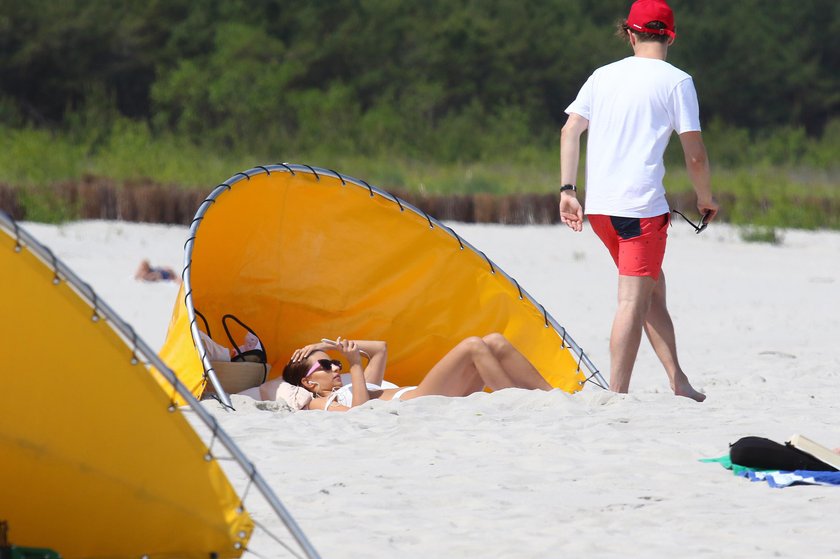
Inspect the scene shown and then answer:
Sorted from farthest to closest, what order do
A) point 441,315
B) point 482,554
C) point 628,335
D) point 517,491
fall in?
point 441,315
point 628,335
point 517,491
point 482,554

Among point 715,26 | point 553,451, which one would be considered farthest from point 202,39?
point 553,451

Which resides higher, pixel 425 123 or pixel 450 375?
pixel 450 375

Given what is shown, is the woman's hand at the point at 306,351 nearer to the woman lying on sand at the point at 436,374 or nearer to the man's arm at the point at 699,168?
the woman lying on sand at the point at 436,374

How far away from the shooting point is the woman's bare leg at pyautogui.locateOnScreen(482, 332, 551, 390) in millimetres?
5500

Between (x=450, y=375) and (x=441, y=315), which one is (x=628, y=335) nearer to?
(x=450, y=375)

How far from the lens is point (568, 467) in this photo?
428 centimetres

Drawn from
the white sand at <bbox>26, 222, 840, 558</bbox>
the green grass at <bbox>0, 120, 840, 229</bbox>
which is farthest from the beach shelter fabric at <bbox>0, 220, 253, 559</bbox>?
the green grass at <bbox>0, 120, 840, 229</bbox>

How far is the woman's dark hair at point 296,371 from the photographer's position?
5.60 m

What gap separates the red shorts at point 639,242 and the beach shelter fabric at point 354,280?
104 centimetres

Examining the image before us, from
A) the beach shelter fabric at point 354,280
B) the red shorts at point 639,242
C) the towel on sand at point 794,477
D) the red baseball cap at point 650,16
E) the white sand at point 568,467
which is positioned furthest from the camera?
the beach shelter fabric at point 354,280

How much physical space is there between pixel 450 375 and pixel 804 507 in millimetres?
2050

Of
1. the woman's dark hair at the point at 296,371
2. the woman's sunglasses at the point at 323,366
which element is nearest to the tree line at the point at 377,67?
the woman's dark hair at the point at 296,371

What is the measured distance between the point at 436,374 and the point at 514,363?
321 millimetres

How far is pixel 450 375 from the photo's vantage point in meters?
5.51
